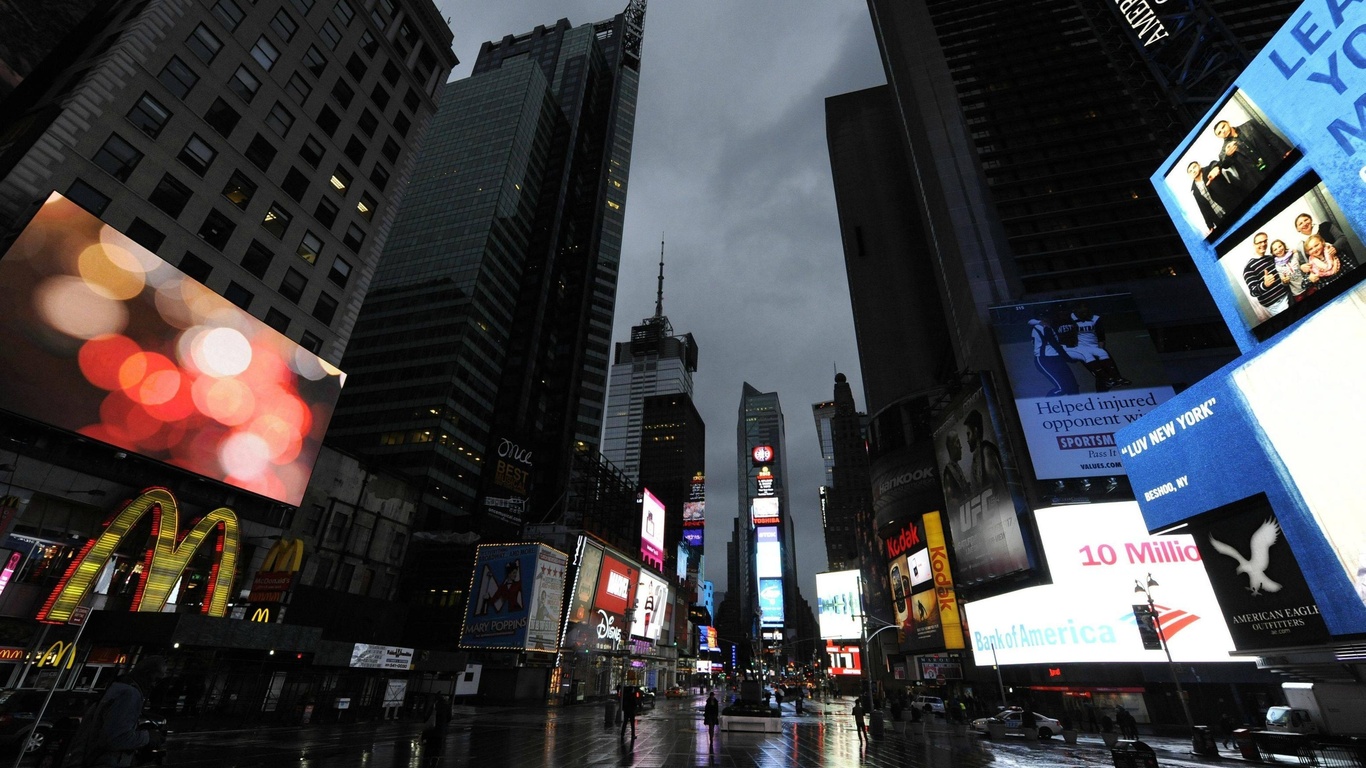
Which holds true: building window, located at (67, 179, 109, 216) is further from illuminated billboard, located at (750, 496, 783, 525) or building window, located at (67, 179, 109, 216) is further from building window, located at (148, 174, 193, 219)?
illuminated billboard, located at (750, 496, 783, 525)

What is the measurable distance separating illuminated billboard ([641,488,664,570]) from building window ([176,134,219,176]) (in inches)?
1848

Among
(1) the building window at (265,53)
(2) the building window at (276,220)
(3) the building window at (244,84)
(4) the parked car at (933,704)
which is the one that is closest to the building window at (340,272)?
(2) the building window at (276,220)

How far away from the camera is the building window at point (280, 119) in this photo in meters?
32.8

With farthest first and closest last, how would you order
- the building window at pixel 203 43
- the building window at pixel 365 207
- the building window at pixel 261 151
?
1. the building window at pixel 365 207
2. the building window at pixel 261 151
3. the building window at pixel 203 43

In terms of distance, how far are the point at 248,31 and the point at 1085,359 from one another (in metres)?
63.6

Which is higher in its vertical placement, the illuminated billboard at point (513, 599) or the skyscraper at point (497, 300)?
the skyscraper at point (497, 300)

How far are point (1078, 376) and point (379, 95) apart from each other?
59.6 metres

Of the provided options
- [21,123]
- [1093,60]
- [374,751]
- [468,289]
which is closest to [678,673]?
[468,289]

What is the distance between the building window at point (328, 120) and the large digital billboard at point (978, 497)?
5278 centimetres

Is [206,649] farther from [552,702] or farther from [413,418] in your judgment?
[413,418]

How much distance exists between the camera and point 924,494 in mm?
56000

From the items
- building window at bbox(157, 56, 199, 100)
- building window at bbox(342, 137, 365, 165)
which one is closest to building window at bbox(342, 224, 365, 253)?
building window at bbox(342, 137, 365, 165)

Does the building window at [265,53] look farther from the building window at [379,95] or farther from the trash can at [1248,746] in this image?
the trash can at [1248,746]

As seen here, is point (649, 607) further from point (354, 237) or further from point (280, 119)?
point (280, 119)
